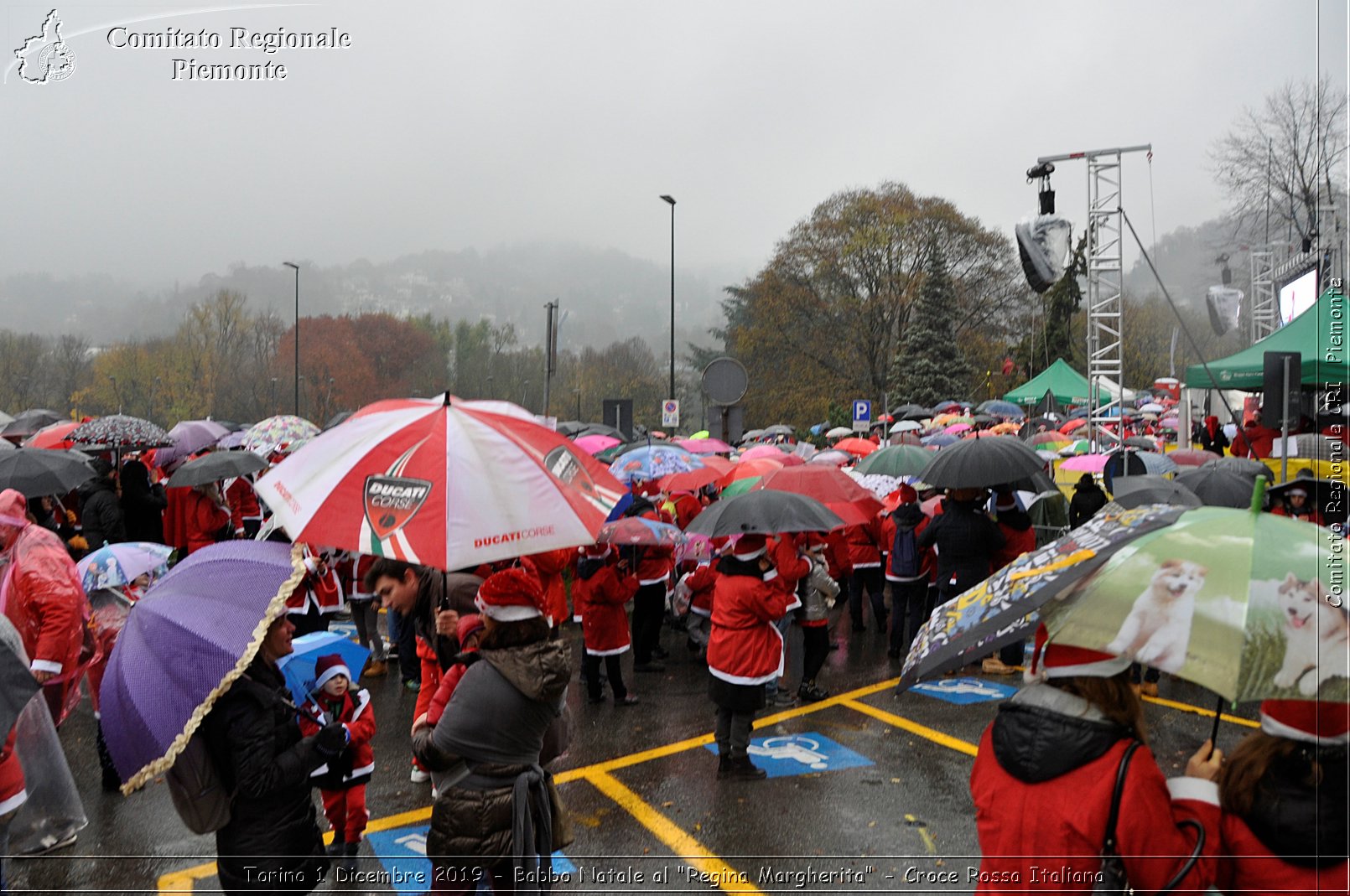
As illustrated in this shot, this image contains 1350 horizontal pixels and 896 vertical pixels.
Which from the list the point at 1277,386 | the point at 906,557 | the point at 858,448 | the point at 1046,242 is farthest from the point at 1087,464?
the point at 1046,242

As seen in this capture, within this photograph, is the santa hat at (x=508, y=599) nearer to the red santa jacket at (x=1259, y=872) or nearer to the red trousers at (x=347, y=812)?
the red trousers at (x=347, y=812)

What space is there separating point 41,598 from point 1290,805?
19.0ft

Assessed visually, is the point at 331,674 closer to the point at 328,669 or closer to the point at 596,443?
the point at 328,669

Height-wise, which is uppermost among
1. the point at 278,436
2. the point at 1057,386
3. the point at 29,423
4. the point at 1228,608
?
the point at 1057,386

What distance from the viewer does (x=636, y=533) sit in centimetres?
750

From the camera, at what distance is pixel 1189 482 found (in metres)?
7.88

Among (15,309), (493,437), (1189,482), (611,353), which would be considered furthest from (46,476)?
(15,309)

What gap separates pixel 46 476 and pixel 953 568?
8310mm

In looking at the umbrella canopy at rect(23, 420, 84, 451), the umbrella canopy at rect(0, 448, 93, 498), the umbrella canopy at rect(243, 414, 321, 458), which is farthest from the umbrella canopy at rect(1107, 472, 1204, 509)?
the umbrella canopy at rect(23, 420, 84, 451)

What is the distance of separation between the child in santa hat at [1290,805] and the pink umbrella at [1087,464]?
9.50 metres

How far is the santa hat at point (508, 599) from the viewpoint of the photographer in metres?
3.28

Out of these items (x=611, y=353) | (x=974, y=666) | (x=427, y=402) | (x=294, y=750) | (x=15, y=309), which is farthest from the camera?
(x=611, y=353)

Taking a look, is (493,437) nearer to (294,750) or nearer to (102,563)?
(294,750)

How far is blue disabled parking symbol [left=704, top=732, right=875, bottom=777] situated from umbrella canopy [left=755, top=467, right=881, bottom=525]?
1.96 metres
